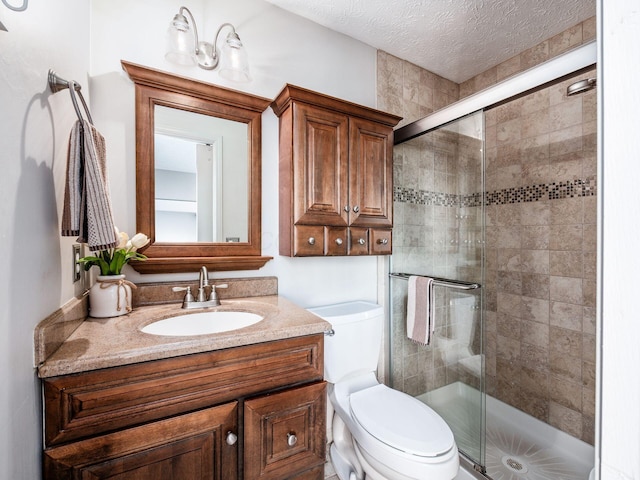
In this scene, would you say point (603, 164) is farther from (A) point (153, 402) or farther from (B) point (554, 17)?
(B) point (554, 17)

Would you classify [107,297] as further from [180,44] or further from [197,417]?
[180,44]

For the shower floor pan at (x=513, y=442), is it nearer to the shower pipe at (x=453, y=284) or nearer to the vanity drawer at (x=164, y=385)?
the shower pipe at (x=453, y=284)

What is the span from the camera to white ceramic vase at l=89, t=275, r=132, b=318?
109 cm

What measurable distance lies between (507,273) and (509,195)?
1.77ft

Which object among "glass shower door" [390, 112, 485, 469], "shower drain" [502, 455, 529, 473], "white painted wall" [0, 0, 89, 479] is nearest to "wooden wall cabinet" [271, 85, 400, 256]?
"glass shower door" [390, 112, 485, 469]

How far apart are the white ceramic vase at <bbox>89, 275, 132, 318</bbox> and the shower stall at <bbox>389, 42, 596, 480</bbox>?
1.50 metres

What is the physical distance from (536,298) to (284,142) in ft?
6.02

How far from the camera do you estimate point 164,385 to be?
85 cm

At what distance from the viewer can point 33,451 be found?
27.1 inches

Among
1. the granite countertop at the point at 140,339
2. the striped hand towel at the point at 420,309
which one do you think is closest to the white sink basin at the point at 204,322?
the granite countertop at the point at 140,339

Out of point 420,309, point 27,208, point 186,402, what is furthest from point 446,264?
point 27,208

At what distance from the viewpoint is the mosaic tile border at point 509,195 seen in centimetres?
168

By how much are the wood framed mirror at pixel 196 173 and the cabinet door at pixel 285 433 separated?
2.27ft

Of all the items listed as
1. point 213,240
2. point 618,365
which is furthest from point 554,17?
point 213,240
